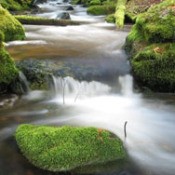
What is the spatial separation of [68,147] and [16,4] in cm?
1881

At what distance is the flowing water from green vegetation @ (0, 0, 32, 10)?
10.4 m

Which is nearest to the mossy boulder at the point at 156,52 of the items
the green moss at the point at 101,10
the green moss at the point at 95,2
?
the green moss at the point at 101,10

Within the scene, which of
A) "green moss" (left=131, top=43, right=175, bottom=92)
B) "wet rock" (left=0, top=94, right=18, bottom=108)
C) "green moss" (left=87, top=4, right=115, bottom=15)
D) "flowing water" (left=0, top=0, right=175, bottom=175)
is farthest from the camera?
"green moss" (left=87, top=4, right=115, bottom=15)

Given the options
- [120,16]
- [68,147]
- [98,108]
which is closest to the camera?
[68,147]

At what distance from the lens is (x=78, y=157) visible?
18.3 ft

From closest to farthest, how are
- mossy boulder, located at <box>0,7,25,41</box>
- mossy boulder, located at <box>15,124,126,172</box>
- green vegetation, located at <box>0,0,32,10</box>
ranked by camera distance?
1. mossy boulder, located at <box>15,124,126,172</box>
2. mossy boulder, located at <box>0,7,25,41</box>
3. green vegetation, located at <box>0,0,32,10</box>

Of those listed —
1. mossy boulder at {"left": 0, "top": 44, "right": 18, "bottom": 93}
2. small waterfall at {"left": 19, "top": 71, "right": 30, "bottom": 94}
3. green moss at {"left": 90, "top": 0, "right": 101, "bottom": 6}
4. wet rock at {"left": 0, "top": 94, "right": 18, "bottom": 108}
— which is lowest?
green moss at {"left": 90, "top": 0, "right": 101, "bottom": 6}

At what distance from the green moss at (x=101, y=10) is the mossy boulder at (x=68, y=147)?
52.6 feet

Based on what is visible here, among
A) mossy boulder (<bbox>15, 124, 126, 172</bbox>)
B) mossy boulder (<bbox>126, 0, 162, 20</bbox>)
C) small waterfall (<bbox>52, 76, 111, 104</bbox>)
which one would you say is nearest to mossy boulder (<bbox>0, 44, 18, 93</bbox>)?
small waterfall (<bbox>52, 76, 111, 104</bbox>)

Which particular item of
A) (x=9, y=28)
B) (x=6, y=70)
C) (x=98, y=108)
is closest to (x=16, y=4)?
(x=9, y=28)

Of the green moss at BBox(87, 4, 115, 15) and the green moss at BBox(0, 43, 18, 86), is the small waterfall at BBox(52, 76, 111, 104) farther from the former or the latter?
the green moss at BBox(87, 4, 115, 15)

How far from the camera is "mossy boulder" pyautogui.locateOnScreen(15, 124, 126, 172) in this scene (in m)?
5.54

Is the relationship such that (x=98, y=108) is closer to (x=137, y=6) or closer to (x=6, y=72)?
(x=6, y=72)

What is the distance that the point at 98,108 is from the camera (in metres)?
8.25
